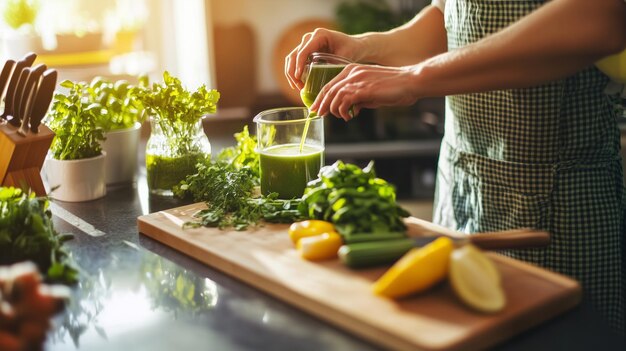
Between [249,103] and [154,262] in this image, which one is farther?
[249,103]

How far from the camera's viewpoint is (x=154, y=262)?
4.08ft

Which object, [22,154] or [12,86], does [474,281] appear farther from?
[12,86]

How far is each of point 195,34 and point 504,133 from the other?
2.50 meters

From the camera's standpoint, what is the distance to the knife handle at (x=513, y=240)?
107 centimetres

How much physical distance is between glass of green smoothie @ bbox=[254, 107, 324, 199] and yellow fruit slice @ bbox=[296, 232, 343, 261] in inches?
12.1

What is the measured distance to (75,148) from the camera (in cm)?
158

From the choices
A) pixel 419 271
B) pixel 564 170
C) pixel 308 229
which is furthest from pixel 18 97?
pixel 564 170

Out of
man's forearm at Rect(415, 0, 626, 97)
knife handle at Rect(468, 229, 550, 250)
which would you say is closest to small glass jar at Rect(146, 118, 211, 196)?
man's forearm at Rect(415, 0, 626, 97)

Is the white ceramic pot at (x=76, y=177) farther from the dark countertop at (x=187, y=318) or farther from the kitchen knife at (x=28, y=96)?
the dark countertop at (x=187, y=318)

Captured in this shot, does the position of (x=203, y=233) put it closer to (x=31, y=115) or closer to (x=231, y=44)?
(x=31, y=115)

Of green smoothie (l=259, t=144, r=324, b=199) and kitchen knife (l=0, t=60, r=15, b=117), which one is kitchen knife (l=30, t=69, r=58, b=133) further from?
green smoothie (l=259, t=144, r=324, b=199)

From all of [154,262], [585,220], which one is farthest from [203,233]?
[585,220]

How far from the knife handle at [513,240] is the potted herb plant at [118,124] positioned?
923mm

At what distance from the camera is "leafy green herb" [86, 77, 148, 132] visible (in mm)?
1708
